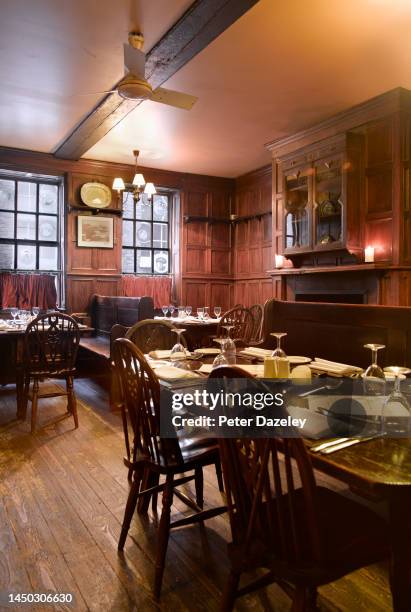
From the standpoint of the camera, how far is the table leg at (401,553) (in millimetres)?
1186

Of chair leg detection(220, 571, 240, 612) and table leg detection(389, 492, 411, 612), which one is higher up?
table leg detection(389, 492, 411, 612)

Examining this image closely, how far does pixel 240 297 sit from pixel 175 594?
652 cm

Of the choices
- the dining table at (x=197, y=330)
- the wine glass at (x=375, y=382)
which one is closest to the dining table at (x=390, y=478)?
the wine glass at (x=375, y=382)

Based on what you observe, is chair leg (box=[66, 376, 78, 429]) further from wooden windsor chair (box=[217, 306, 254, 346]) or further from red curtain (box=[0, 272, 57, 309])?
red curtain (box=[0, 272, 57, 309])

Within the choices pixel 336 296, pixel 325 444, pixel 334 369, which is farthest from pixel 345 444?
pixel 336 296

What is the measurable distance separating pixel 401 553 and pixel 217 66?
13.3ft

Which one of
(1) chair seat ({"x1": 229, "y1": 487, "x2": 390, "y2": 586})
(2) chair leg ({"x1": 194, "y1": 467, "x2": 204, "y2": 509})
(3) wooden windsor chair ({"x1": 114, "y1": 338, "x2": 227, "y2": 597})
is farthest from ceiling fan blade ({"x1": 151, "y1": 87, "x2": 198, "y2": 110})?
(1) chair seat ({"x1": 229, "y1": 487, "x2": 390, "y2": 586})

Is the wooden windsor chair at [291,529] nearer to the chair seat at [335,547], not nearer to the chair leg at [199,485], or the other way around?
the chair seat at [335,547]

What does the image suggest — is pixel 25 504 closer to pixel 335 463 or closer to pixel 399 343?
pixel 335 463

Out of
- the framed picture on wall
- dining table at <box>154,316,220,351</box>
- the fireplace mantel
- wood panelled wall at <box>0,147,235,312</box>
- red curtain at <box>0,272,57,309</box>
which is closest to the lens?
the fireplace mantel

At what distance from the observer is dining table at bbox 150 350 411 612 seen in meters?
1.04

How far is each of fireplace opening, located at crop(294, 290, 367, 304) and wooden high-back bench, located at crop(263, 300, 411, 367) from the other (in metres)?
2.22

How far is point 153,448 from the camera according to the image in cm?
193

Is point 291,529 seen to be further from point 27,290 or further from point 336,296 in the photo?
point 27,290
